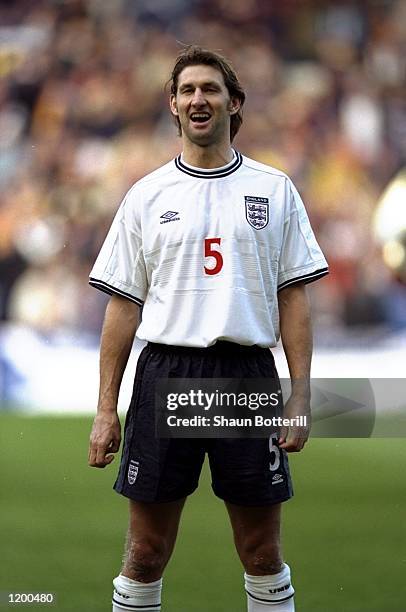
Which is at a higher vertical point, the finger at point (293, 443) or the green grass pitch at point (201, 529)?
the finger at point (293, 443)

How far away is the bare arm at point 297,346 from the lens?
2.58 meters

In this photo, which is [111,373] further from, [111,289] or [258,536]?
[258,536]

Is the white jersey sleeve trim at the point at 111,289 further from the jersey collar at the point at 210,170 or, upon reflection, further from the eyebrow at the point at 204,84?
the eyebrow at the point at 204,84

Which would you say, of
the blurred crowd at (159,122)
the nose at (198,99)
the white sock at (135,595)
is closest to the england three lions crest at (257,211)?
the nose at (198,99)

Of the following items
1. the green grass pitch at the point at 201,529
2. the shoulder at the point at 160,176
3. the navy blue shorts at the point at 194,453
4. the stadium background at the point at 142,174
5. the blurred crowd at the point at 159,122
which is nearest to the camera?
the navy blue shorts at the point at 194,453

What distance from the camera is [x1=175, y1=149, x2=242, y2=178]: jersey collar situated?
2.61 m

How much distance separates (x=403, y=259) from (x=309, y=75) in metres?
0.75

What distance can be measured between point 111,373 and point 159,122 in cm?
177

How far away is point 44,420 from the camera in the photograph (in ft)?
14.0

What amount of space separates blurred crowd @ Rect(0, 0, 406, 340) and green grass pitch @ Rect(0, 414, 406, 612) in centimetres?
55

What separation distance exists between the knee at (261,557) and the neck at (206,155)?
86 cm

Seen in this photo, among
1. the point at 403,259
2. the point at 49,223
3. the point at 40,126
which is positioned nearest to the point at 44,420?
the point at 49,223

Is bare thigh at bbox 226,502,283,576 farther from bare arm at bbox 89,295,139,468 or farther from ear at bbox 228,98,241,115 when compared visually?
ear at bbox 228,98,241,115

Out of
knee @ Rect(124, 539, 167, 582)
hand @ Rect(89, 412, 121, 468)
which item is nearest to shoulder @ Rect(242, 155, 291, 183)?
hand @ Rect(89, 412, 121, 468)
